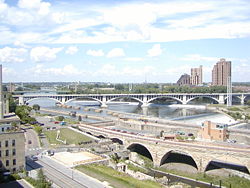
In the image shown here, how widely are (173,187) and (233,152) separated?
8045 millimetres

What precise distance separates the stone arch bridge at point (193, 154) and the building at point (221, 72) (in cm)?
12817

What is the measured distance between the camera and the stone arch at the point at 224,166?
3062cm

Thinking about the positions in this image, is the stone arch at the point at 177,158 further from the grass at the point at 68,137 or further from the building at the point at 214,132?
the grass at the point at 68,137

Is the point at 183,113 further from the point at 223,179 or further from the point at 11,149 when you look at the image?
the point at 11,149

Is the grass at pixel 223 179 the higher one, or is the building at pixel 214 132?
the building at pixel 214 132

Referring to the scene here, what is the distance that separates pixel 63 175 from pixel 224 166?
55.2ft

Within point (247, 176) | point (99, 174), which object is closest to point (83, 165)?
point (99, 174)

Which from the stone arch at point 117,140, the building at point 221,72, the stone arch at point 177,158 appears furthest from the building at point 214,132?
the building at point 221,72

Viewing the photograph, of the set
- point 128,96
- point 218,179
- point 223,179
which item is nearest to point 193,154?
point 218,179

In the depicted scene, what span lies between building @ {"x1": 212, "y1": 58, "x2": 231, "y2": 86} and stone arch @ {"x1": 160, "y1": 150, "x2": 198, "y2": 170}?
128647mm

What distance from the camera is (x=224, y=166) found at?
3150cm

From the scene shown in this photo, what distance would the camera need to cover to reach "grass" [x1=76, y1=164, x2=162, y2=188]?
24062mm

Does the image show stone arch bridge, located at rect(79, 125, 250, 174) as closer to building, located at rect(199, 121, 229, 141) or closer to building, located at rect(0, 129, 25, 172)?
building, located at rect(199, 121, 229, 141)

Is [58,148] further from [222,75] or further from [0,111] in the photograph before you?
[222,75]
